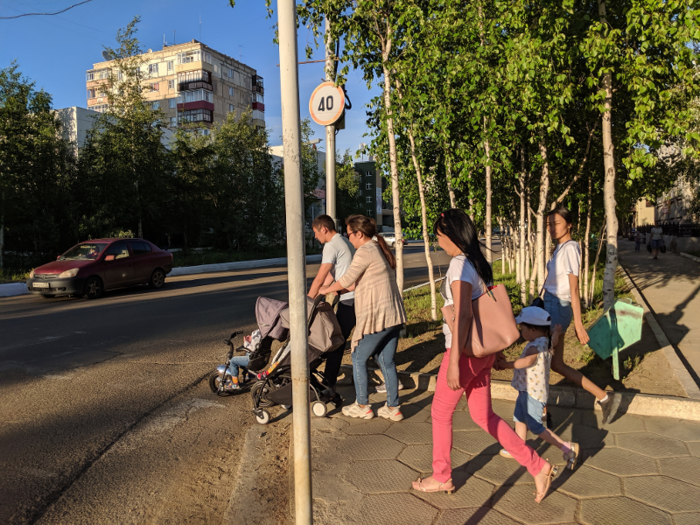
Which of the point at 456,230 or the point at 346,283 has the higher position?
the point at 456,230

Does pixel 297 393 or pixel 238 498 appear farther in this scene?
pixel 238 498

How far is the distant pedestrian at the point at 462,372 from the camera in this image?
9.81 feet

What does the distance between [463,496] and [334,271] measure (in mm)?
2428

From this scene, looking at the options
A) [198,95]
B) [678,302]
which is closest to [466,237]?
[678,302]

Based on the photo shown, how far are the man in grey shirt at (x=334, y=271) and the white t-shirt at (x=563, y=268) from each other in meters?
1.82

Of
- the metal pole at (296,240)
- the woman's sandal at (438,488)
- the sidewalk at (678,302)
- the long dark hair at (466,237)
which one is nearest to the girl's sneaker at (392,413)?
the woman's sandal at (438,488)

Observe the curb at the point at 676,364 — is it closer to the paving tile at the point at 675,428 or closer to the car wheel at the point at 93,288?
the paving tile at the point at 675,428

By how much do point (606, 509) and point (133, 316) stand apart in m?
9.42

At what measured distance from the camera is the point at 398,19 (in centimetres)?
685

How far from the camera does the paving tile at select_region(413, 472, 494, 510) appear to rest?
3186 millimetres

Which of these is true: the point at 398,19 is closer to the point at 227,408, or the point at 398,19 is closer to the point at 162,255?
the point at 227,408

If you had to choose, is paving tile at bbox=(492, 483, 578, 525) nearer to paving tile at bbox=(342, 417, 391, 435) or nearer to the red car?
paving tile at bbox=(342, 417, 391, 435)

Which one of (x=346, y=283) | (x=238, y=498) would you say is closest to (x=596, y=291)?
(x=346, y=283)

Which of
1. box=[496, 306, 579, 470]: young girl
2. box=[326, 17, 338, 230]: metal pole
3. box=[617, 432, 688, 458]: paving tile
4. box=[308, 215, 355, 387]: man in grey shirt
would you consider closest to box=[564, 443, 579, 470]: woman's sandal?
box=[496, 306, 579, 470]: young girl
